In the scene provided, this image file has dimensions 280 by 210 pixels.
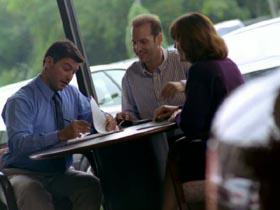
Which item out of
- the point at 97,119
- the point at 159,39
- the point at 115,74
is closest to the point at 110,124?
the point at 97,119

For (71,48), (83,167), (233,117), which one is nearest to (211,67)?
(71,48)

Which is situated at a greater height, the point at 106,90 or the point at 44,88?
the point at 44,88

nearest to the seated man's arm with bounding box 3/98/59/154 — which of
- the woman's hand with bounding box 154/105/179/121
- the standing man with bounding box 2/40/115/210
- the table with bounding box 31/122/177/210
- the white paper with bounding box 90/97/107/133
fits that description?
the standing man with bounding box 2/40/115/210

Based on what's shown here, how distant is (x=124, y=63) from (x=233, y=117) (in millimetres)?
3931

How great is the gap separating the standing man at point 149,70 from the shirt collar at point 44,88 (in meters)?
0.49

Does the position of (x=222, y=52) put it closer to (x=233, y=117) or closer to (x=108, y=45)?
(x=108, y=45)

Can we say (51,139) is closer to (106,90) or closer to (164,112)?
(164,112)

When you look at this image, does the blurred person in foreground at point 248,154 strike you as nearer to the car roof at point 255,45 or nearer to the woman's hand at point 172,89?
the woman's hand at point 172,89

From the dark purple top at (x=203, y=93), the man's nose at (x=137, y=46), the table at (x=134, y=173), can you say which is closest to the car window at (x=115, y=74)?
the man's nose at (x=137, y=46)

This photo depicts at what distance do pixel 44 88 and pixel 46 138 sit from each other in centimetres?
35

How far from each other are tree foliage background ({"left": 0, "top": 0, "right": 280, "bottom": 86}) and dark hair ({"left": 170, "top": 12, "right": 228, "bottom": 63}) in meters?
1.52

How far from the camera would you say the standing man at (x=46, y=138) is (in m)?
3.30

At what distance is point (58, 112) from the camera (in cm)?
356

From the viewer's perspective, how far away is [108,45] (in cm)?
491
